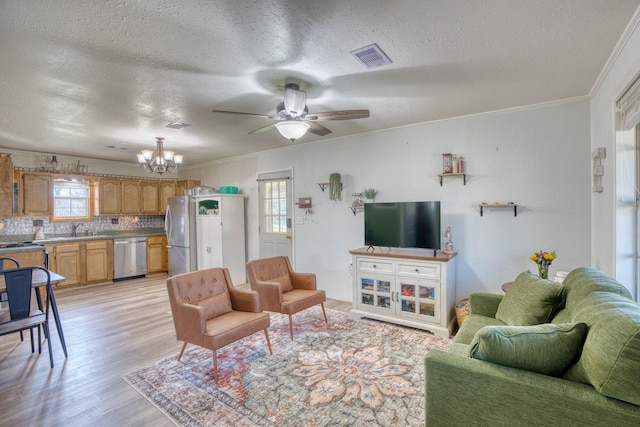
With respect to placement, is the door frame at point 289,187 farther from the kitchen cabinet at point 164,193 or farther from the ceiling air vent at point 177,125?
the kitchen cabinet at point 164,193

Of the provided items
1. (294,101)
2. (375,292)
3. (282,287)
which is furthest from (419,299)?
(294,101)

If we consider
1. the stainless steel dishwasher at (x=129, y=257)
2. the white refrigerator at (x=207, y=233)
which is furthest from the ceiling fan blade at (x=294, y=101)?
the stainless steel dishwasher at (x=129, y=257)

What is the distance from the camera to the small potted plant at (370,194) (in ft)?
13.9

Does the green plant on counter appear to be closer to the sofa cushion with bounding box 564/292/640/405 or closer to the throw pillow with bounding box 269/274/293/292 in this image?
the throw pillow with bounding box 269/274/293/292

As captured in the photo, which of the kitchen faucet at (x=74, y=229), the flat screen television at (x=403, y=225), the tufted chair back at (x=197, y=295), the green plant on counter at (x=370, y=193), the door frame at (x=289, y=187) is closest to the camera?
the tufted chair back at (x=197, y=295)

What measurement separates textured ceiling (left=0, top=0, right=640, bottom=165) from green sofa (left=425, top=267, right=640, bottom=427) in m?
1.63

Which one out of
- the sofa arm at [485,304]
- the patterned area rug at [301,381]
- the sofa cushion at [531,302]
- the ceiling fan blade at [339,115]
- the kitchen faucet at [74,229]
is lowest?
the patterned area rug at [301,381]

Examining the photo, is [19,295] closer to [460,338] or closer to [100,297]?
[100,297]

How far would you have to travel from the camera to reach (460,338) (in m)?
2.19

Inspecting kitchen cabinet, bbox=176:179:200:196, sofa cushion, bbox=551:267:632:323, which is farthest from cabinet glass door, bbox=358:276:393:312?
kitchen cabinet, bbox=176:179:200:196

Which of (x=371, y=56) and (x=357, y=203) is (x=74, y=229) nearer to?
(x=357, y=203)

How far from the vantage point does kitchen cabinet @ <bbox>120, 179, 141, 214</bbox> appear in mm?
6434

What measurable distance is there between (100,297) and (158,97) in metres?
3.88

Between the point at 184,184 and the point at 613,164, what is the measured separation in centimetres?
721
